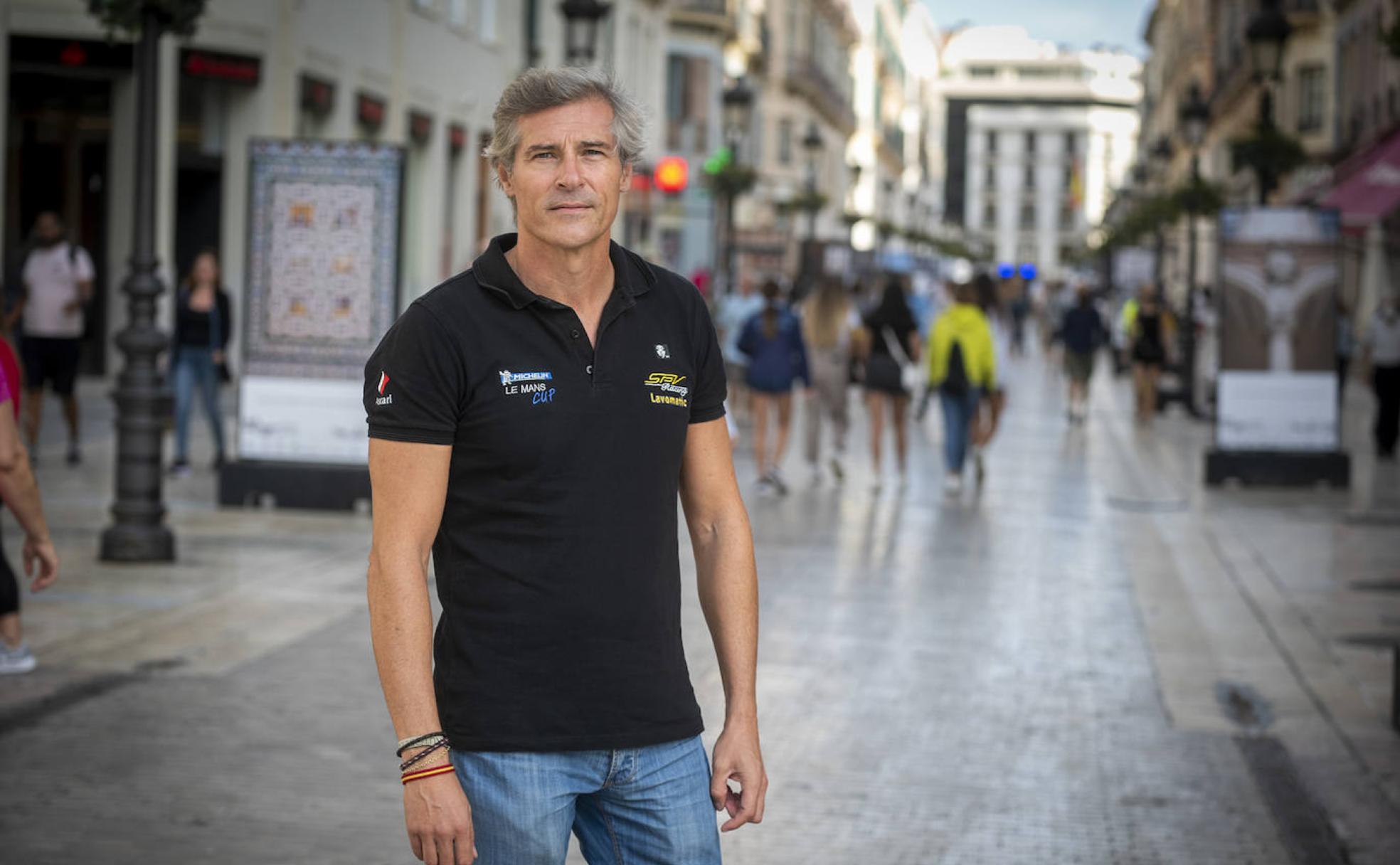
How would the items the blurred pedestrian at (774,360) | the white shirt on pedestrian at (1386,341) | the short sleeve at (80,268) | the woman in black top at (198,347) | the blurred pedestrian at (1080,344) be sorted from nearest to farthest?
the short sleeve at (80,268)
the woman in black top at (198,347)
the blurred pedestrian at (774,360)
the white shirt on pedestrian at (1386,341)
the blurred pedestrian at (1080,344)

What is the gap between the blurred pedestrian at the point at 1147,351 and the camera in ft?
84.9

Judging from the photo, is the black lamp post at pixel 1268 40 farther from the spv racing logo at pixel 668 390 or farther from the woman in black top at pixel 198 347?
the spv racing logo at pixel 668 390

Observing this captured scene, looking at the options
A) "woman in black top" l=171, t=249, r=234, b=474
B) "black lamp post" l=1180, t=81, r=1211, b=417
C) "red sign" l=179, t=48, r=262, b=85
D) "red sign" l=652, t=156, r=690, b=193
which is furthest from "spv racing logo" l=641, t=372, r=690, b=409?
"black lamp post" l=1180, t=81, r=1211, b=417

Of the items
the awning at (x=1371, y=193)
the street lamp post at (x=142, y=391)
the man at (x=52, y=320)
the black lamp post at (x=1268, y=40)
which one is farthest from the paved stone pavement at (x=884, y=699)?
the awning at (x=1371, y=193)

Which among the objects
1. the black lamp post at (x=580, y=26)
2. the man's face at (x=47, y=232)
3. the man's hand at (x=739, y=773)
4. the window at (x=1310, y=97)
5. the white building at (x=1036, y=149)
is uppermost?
the white building at (x=1036, y=149)

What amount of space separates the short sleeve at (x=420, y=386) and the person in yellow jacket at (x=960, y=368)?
13.4 m

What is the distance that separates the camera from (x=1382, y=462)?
20375 mm

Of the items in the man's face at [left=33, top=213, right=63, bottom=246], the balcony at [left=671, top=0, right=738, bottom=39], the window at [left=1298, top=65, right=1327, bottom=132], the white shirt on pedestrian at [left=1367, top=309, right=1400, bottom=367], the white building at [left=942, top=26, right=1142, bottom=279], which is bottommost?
the white shirt on pedestrian at [left=1367, top=309, right=1400, bottom=367]

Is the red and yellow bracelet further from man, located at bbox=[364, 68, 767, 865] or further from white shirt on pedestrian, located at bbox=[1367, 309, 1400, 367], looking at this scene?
white shirt on pedestrian, located at bbox=[1367, 309, 1400, 367]

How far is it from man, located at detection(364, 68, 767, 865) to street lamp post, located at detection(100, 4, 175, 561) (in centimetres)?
799

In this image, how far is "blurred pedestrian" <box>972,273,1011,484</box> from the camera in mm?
16703

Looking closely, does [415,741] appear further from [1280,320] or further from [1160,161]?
[1160,161]

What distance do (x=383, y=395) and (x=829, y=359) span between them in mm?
14472

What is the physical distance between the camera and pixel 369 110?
1157 inches
